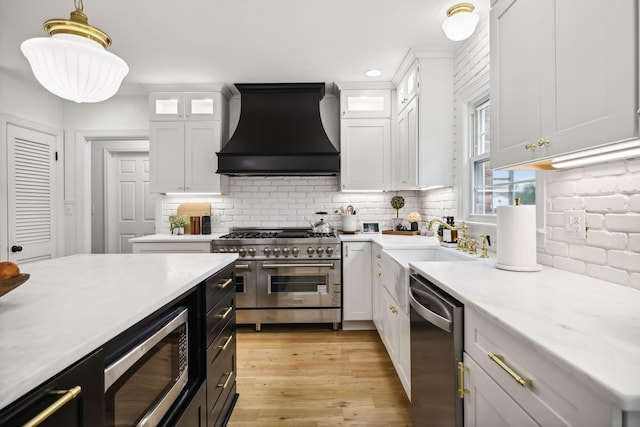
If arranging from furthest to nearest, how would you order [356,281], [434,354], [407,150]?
[356,281] → [407,150] → [434,354]

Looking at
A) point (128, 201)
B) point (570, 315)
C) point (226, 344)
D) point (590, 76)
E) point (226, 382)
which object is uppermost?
point (590, 76)

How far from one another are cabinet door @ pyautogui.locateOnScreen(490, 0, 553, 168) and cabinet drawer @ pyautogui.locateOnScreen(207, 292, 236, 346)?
1.61 metres

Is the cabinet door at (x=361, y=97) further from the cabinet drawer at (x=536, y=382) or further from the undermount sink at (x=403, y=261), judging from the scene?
the cabinet drawer at (x=536, y=382)

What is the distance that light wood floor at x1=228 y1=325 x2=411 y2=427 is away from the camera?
1.96 meters

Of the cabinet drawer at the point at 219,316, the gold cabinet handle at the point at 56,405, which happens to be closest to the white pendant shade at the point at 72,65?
the cabinet drawer at the point at 219,316

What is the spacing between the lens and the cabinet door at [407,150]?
2984mm

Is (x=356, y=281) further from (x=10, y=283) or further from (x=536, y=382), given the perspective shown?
(x=10, y=283)

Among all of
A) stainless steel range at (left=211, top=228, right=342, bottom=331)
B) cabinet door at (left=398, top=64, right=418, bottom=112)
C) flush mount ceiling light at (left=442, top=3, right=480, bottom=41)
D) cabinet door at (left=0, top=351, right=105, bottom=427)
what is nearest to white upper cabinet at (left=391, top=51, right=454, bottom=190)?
cabinet door at (left=398, top=64, right=418, bottom=112)

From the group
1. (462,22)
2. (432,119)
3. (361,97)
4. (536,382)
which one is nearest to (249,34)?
(361,97)

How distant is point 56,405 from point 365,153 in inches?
134

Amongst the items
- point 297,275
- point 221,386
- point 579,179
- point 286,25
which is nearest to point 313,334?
point 297,275

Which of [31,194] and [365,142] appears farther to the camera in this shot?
[365,142]

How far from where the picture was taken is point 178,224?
147 inches

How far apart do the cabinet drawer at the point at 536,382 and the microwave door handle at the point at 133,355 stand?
1.05 m
